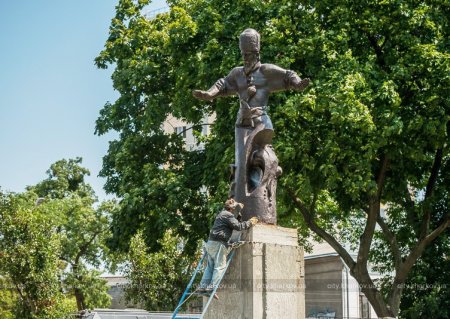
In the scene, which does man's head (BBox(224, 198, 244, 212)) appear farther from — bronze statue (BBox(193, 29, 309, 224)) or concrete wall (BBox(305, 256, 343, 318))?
concrete wall (BBox(305, 256, 343, 318))

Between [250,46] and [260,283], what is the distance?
3.93 metres

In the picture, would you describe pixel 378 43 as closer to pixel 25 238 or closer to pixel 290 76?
pixel 290 76

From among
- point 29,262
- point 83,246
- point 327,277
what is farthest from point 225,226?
point 83,246

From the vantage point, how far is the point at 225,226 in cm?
1228

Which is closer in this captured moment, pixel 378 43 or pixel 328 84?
pixel 328 84

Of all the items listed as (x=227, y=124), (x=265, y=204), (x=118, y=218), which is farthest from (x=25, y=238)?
(x=265, y=204)

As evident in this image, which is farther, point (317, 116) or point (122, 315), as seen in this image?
point (122, 315)

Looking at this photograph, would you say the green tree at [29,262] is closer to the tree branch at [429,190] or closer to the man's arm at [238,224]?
the tree branch at [429,190]

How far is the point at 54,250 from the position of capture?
33438mm

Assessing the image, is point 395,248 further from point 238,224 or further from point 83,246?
point 83,246

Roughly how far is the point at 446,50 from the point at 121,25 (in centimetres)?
1307

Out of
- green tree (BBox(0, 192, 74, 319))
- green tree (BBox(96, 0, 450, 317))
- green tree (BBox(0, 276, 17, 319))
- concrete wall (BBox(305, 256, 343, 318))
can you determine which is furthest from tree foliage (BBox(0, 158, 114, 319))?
concrete wall (BBox(305, 256, 343, 318))

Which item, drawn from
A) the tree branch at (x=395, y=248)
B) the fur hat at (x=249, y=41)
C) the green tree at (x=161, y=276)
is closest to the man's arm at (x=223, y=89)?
the fur hat at (x=249, y=41)

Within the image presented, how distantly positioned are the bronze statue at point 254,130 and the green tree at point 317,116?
7629 millimetres
